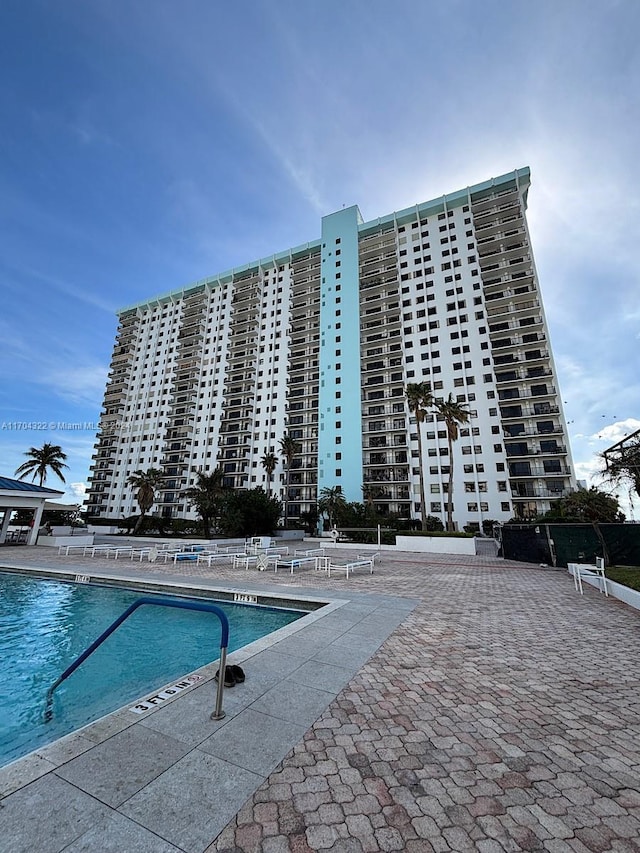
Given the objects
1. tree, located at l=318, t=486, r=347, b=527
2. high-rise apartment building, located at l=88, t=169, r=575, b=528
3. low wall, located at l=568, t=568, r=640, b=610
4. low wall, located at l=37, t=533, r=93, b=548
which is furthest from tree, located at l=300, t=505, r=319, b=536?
low wall, located at l=568, t=568, r=640, b=610

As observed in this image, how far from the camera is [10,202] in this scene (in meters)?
21.6

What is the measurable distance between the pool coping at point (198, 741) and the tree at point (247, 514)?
32811 millimetres

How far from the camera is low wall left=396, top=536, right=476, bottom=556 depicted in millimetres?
24719

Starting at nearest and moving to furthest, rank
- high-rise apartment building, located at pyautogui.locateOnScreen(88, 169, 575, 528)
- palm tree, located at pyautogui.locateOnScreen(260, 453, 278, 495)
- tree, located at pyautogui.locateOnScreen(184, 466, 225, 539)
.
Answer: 1. tree, located at pyautogui.locateOnScreen(184, 466, 225, 539)
2. high-rise apartment building, located at pyautogui.locateOnScreen(88, 169, 575, 528)
3. palm tree, located at pyautogui.locateOnScreen(260, 453, 278, 495)

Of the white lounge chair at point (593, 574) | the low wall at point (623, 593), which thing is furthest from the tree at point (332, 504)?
the low wall at point (623, 593)

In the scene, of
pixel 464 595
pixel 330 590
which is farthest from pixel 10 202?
pixel 464 595

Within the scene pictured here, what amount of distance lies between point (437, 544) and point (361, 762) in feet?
80.7

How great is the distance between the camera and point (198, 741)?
3.18 meters

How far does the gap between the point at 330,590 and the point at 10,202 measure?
28.6 metres

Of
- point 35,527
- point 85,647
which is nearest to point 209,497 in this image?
point 35,527

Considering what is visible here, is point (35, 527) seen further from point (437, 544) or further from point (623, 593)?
point (623, 593)

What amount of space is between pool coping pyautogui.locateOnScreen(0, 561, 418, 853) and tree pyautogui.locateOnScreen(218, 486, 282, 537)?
32811 mm

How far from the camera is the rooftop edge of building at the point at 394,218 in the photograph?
176 ft

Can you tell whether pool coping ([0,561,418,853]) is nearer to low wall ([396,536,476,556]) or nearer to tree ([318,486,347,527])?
low wall ([396,536,476,556])
